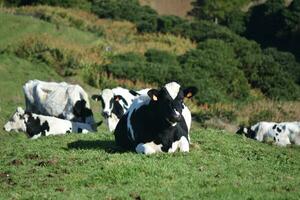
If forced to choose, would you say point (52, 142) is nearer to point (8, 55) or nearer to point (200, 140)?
point (200, 140)

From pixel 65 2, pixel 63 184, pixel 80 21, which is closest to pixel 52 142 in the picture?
pixel 63 184

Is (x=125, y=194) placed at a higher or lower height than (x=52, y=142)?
higher

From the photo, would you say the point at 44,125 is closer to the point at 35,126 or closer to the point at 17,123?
the point at 35,126

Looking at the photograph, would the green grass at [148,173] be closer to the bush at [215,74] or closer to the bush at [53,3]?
the bush at [215,74]

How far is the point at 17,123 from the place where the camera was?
24.3 m

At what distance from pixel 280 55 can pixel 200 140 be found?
38981 mm

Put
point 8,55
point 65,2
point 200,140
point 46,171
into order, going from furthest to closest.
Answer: point 65,2
point 8,55
point 200,140
point 46,171

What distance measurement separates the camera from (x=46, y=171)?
47.1 feet

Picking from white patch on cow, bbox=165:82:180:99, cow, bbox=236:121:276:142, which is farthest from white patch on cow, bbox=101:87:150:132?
white patch on cow, bbox=165:82:180:99

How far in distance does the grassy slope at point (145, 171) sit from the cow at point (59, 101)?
20.7ft

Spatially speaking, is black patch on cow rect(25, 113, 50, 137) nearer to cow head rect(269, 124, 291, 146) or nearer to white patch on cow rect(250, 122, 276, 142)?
white patch on cow rect(250, 122, 276, 142)

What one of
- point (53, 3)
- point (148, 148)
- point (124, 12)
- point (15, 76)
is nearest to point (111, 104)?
point (148, 148)

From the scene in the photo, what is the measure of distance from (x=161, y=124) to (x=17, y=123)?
945 centimetres

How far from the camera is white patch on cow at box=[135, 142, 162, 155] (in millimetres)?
15662
